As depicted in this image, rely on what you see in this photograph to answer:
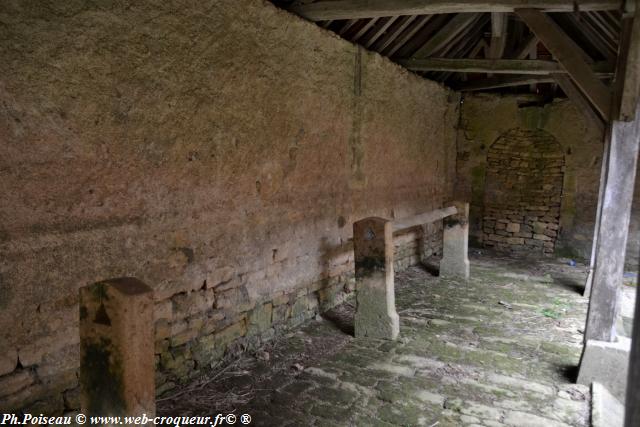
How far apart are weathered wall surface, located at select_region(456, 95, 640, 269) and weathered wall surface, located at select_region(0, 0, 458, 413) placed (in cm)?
461

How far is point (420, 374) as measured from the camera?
12.1 ft

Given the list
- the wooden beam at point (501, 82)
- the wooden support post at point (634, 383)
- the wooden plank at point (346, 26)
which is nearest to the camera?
the wooden support post at point (634, 383)

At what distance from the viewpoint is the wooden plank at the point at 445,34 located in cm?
605

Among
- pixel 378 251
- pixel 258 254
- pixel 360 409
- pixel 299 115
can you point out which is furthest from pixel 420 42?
pixel 360 409

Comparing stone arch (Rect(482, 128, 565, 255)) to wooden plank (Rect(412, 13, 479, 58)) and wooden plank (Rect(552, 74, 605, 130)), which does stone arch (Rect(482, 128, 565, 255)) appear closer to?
wooden plank (Rect(552, 74, 605, 130))

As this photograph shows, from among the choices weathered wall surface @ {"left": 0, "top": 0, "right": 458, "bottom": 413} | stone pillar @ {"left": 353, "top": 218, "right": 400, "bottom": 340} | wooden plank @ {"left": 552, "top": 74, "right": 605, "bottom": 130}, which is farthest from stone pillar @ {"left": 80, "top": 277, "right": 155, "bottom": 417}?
wooden plank @ {"left": 552, "top": 74, "right": 605, "bottom": 130}

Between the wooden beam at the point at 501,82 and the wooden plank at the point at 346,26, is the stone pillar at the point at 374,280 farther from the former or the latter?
the wooden beam at the point at 501,82

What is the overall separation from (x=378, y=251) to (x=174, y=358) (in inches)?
80.3

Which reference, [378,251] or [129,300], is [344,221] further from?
[129,300]

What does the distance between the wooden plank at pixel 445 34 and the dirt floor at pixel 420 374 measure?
3.40 meters

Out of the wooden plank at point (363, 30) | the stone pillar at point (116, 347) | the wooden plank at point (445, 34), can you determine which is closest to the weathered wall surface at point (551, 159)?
the wooden plank at point (445, 34)

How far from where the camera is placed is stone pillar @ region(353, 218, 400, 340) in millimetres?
4352

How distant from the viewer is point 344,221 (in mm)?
5500

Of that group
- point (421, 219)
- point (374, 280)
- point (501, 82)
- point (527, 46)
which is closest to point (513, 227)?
point (501, 82)
